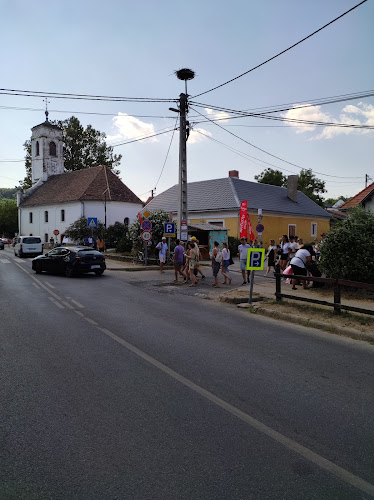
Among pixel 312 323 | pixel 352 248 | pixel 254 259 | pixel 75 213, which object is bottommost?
pixel 312 323

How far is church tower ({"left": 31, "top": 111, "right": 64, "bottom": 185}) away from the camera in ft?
170

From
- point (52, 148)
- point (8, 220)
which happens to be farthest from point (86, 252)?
point (8, 220)

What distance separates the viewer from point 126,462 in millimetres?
2885

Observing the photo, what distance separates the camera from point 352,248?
11.2 metres

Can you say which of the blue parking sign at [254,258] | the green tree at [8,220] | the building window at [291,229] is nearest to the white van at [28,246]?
the building window at [291,229]

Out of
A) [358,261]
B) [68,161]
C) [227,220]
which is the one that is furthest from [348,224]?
[68,161]

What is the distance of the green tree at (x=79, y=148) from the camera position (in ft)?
194

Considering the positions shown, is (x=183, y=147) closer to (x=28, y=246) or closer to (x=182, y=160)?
(x=182, y=160)

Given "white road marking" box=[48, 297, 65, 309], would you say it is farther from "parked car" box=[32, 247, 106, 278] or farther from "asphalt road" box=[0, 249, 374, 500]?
"parked car" box=[32, 247, 106, 278]

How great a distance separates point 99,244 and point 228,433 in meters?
28.3

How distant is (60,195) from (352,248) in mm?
42493

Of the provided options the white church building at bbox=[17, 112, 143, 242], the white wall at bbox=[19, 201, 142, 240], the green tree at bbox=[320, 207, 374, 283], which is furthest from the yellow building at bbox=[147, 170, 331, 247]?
the green tree at bbox=[320, 207, 374, 283]

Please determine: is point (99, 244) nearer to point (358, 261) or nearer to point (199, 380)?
point (358, 261)

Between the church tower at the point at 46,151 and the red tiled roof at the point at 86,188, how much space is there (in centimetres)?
286
